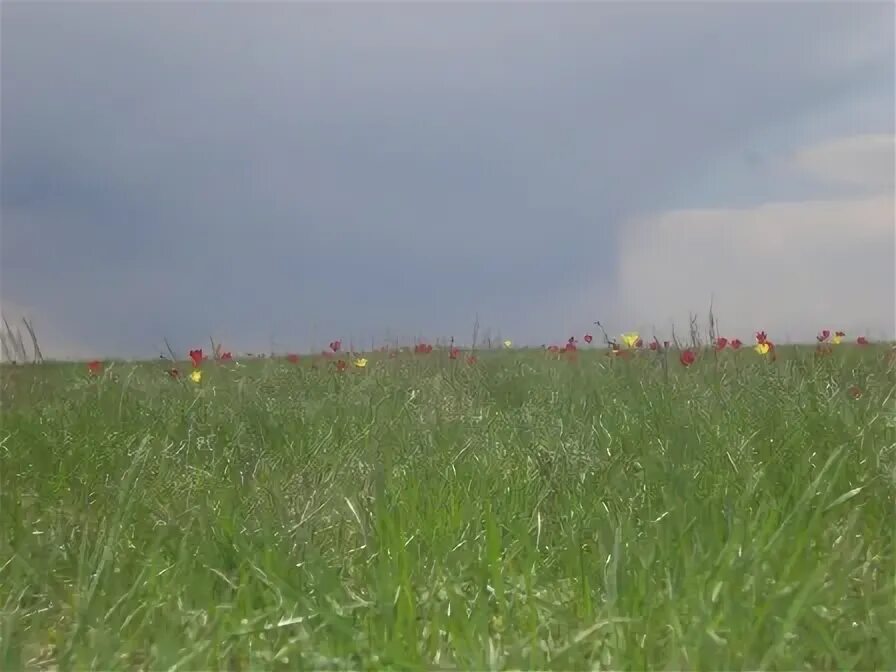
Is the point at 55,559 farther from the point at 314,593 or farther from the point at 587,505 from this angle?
the point at 587,505

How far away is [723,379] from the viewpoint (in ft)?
12.9

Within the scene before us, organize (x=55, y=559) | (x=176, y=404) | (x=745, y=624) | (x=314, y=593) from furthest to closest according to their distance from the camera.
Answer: (x=176, y=404) < (x=55, y=559) < (x=314, y=593) < (x=745, y=624)

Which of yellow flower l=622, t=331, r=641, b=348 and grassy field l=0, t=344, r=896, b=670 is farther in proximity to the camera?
yellow flower l=622, t=331, r=641, b=348

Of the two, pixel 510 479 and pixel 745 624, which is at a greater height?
pixel 510 479

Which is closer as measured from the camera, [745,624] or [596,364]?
[745,624]

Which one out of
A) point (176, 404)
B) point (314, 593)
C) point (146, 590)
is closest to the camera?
point (314, 593)

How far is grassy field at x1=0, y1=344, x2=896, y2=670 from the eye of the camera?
1.64 m

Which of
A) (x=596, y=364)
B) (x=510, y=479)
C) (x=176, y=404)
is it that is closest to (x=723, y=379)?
(x=596, y=364)

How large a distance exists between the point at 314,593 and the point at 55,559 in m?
0.78

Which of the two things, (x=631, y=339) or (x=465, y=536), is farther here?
(x=631, y=339)

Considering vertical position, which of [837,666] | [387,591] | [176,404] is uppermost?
[176,404]

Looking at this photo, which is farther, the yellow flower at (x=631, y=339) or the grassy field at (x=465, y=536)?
the yellow flower at (x=631, y=339)

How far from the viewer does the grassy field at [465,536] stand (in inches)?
64.5

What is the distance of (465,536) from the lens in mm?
2076
